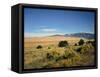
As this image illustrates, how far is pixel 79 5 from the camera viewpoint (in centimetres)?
310

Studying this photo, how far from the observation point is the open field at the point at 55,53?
109 inches

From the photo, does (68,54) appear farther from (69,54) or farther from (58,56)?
(58,56)

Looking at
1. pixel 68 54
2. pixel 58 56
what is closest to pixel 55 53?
pixel 58 56

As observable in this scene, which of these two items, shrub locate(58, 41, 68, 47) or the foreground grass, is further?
shrub locate(58, 41, 68, 47)

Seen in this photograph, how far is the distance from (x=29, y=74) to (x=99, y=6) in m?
1.17

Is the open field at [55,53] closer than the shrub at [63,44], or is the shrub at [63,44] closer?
the open field at [55,53]

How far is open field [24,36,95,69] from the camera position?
2766 mm

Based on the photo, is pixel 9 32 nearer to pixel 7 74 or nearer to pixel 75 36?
pixel 7 74

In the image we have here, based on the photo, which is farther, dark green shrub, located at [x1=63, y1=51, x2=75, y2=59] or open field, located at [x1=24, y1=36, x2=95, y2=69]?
dark green shrub, located at [x1=63, y1=51, x2=75, y2=59]

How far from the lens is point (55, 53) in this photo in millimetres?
2898

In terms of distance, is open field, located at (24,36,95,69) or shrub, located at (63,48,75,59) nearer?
open field, located at (24,36,95,69)

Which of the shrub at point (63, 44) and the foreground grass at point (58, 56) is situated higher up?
the shrub at point (63, 44)

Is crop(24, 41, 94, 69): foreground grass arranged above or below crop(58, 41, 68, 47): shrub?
below

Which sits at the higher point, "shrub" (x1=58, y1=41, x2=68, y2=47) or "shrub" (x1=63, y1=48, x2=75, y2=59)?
"shrub" (x1=58, y1=41, x2=68, y2=47)
